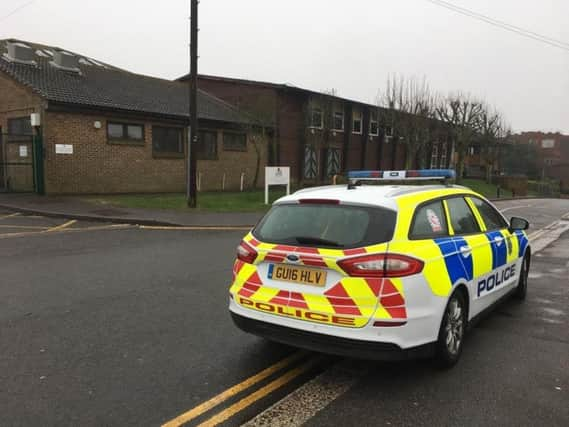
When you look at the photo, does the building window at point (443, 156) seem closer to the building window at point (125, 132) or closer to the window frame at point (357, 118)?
the window frame at point (357, 118)

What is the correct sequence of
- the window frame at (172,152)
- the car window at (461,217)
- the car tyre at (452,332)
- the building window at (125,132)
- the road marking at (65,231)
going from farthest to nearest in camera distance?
the window frame at (172,152) → the building window at (125,132) → the road marking at (65,231) → the car window at (461,217) → the car tyre at (452,332)

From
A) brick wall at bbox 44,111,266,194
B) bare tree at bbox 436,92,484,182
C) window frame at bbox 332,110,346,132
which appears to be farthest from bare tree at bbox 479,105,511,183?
brick wall at bbox 44,111,266,194

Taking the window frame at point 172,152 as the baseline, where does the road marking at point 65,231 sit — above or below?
below

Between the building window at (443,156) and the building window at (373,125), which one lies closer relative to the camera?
the building window at (373,125)

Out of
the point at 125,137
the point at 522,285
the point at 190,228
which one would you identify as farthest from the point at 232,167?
the point at 522,285

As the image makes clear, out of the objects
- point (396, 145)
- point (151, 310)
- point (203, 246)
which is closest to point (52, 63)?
point (203, 246)

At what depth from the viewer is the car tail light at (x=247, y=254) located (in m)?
3.98

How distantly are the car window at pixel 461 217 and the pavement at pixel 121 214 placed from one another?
8766 millimetres

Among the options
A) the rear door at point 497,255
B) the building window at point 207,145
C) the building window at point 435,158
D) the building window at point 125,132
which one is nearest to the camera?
the rear door at point 497,255

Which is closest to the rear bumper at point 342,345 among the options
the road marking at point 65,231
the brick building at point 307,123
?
the road marking at point 65,231

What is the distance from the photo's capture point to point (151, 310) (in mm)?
5340

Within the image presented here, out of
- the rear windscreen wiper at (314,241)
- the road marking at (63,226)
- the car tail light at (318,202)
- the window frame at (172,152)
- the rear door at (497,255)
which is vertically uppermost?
the window frame at (172,152)

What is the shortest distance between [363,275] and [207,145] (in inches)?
846

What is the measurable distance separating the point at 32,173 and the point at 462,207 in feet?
58.7
